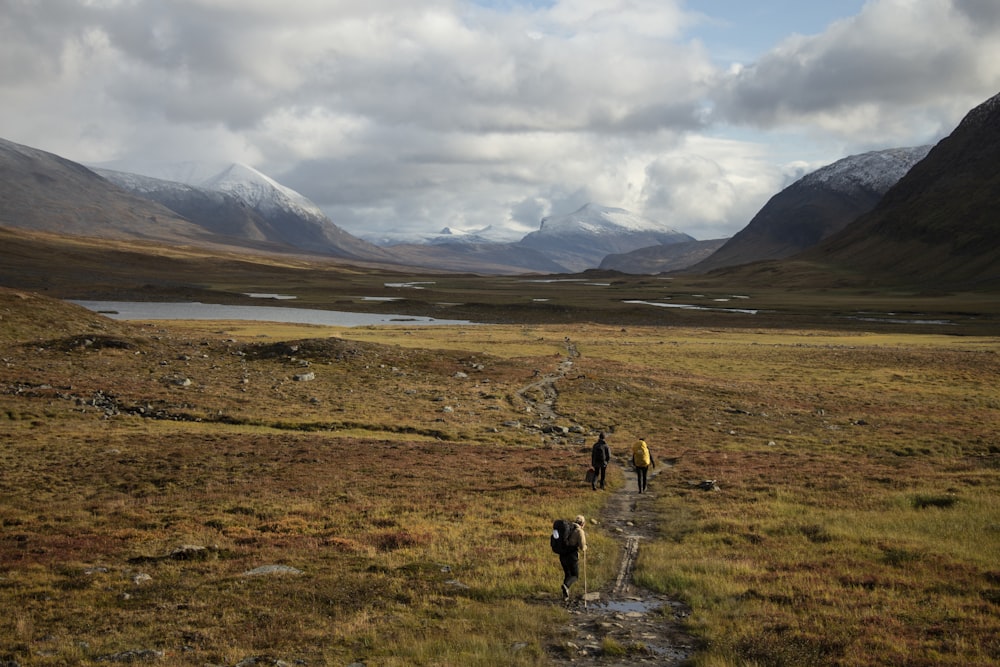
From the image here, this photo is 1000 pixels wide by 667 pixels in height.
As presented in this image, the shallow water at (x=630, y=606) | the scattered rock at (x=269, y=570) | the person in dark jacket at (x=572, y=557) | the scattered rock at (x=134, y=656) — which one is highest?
→ the person in dark jacket at (x=572, y=557)

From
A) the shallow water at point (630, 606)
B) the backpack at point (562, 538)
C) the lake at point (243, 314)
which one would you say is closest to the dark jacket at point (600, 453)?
the backpack at point (562, 538)

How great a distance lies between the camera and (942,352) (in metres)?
83.6

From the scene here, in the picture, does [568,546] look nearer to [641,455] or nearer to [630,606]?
[630,606]

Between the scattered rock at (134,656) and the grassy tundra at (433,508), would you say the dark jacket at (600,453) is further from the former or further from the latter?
the scattered rock at (134,656)

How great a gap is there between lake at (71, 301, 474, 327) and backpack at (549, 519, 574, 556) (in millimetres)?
112554

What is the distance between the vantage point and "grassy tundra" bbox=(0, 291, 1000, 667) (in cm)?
1465

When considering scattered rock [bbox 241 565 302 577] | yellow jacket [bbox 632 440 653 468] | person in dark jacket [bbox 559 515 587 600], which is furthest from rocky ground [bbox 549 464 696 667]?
yellow jacket [bbox 632 440 653 468]

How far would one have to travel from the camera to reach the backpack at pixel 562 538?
1734 centimetres

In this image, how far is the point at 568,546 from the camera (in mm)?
17328

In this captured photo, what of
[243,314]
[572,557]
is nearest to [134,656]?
[572,557]

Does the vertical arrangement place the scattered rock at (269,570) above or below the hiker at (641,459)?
below

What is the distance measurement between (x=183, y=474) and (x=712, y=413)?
36110mm

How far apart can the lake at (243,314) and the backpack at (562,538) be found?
369 feet

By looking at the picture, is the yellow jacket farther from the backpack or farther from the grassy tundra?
the backpack
